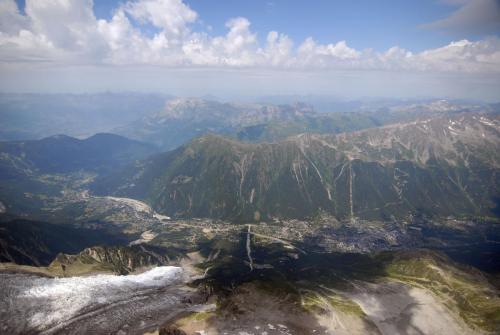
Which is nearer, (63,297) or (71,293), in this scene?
(63,297)

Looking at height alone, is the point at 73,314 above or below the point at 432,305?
above

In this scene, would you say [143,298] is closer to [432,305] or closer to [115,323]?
[115,323]

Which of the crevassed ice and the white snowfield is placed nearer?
the white snowfield

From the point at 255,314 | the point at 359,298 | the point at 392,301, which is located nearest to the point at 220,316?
the point at 255,314

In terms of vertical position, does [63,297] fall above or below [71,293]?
above

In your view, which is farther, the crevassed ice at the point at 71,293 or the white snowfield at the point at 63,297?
the crevassed ice at the point at 71,293

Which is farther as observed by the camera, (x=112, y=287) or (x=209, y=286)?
(x=209, y=286)

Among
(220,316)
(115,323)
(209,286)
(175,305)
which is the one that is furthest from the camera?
(209,286)

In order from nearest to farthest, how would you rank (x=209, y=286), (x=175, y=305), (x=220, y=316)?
(x=220, y=316) → (x=175, y=305) → (x=209, y=286)
